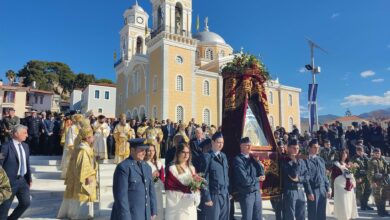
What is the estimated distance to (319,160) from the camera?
650cm

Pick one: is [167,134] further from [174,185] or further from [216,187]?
[174,185]

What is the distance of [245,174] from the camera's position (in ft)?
17.3

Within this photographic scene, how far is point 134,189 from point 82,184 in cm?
242

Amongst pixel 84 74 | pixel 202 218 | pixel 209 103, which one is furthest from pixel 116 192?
pixel 84 74

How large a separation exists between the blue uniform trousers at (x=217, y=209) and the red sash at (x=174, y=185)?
22.2 inches

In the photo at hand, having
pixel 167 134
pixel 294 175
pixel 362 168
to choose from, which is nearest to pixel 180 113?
pixel 167 134

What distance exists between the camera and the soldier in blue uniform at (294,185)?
18.9ft

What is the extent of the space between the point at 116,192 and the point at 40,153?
389 inches

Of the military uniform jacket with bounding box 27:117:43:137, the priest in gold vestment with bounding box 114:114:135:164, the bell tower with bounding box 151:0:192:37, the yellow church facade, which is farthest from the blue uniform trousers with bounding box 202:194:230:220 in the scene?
the bell tower with bounding box 151:0:192:37

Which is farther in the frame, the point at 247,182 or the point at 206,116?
the point at 206,116

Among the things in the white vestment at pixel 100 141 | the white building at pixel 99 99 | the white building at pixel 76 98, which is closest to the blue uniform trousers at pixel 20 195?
the white vestment at pixel 100 141

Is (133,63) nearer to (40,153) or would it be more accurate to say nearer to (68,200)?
(40,153)

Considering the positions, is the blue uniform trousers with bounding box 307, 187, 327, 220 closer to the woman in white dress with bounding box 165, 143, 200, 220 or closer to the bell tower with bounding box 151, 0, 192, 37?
the woman in white dress with bounding box 165, 143, 200, 220

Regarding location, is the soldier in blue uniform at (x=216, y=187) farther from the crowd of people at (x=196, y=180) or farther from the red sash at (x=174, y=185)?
the red sash at (x=174, y=185)
